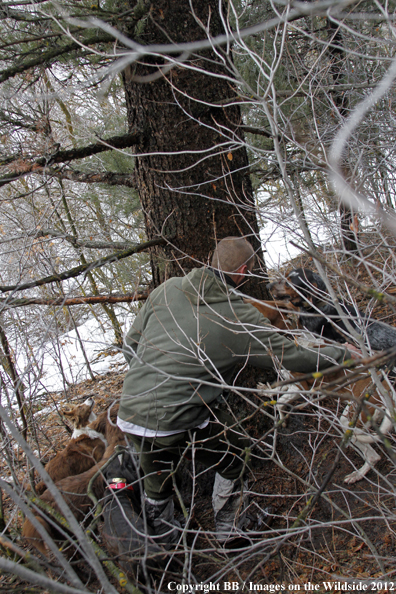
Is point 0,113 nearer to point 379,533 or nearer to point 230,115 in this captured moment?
point 230,115

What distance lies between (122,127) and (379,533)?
6.71 metres

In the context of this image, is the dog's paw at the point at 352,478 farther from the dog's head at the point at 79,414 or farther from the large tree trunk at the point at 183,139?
the dog's head at the point at 79,414

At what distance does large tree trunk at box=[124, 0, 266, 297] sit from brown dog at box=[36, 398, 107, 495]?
2214mm

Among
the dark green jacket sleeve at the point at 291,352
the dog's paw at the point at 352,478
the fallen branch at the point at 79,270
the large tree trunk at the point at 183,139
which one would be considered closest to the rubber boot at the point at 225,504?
the dog's paw at the point at 352,478

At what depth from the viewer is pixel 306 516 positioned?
2.06 metres

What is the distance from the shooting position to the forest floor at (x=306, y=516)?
231cm

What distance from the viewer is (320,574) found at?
262 cm

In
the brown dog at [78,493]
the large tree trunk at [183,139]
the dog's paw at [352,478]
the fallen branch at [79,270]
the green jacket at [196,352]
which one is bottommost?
the dog's paw at [352,478]

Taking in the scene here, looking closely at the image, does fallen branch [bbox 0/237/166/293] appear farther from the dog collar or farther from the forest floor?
the dog collar

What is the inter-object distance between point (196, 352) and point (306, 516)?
1105mm

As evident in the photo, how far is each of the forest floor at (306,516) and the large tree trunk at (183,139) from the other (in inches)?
59.2

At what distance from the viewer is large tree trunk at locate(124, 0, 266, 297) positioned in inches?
135

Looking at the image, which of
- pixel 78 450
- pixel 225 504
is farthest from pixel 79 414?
pixel 225 504

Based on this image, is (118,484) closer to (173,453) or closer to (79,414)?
(173,453)
